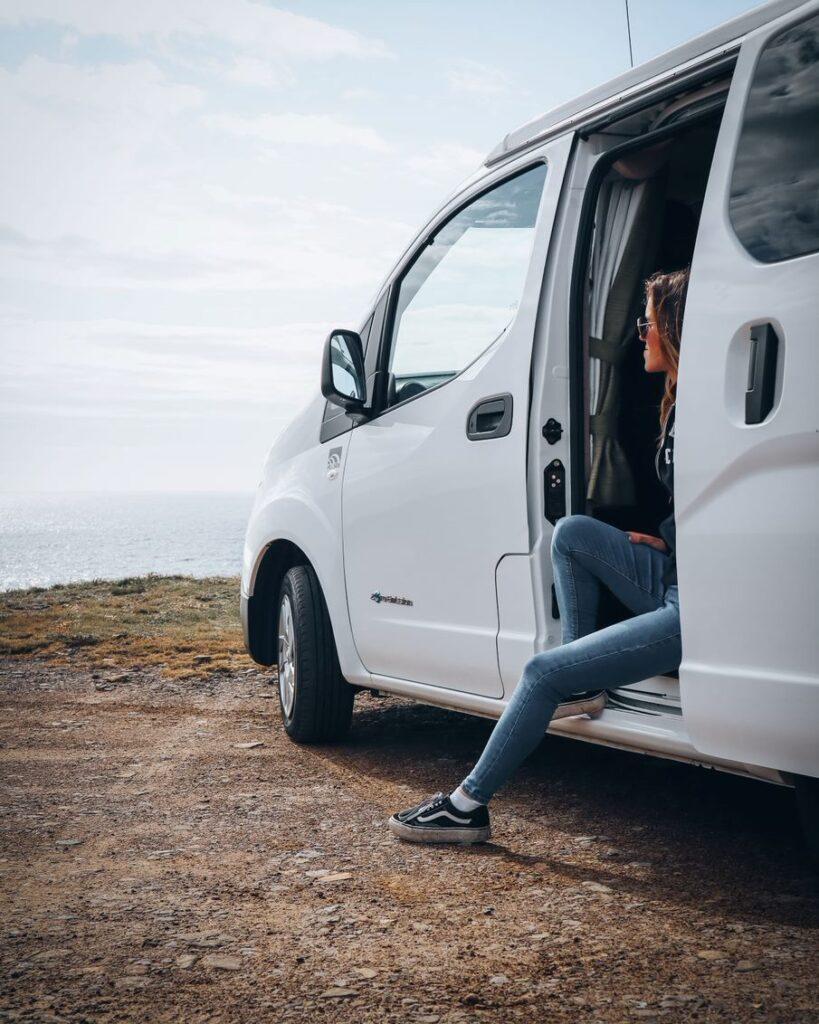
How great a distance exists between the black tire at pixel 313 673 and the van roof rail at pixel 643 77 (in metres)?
1.97

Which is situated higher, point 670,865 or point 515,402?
point 515,402

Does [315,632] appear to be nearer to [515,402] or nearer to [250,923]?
[515,402]

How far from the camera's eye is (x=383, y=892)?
294 centimetres

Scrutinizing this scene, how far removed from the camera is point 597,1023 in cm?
209

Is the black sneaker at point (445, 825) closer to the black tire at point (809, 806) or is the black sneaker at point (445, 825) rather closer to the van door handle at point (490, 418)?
the black tire at point (809, 806)

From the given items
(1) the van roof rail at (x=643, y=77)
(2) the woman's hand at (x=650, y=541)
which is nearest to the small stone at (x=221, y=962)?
(2) the woman's hand at (x=650, y=541)

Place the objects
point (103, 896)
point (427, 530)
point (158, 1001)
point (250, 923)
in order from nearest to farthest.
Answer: point (158, 1001) → point (250, 923) → point (103, 896) → point (427, 530)

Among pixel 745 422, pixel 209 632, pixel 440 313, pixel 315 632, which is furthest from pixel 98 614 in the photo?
pixel 745 422

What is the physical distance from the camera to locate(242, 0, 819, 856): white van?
2.48 meters

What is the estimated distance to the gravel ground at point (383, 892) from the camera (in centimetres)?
225

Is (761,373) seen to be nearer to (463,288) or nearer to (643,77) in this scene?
(643,77)

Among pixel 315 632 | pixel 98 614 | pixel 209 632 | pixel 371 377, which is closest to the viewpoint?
pixel 371 377

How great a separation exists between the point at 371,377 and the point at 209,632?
5313mm

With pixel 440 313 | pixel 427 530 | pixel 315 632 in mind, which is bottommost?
pixel 315 632
